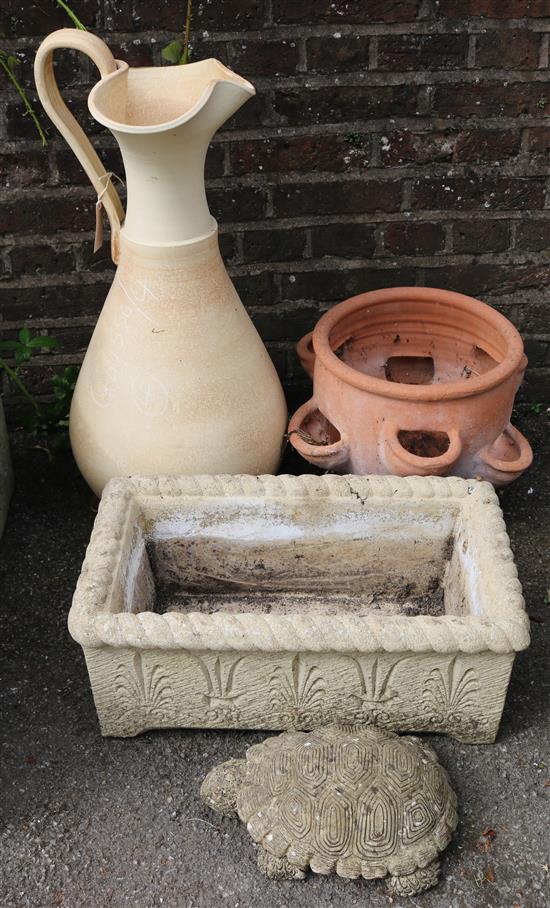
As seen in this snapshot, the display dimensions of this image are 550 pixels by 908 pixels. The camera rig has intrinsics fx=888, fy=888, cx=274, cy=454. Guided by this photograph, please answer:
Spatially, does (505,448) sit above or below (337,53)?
below

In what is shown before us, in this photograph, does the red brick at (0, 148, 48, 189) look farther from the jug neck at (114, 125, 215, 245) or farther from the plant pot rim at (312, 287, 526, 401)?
the plant pot rim at (312, 287, 526, 401)

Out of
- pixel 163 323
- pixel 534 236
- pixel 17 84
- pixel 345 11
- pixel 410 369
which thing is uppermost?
pixel 345 11

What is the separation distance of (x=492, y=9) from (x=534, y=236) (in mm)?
592

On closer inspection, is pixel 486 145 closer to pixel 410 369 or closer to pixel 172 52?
pixel 410 369

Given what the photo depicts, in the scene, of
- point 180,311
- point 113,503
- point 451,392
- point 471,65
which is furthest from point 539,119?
point 113,503

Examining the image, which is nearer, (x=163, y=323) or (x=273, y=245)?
(x=163, y=323)

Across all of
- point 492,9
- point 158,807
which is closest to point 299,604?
point 158,807

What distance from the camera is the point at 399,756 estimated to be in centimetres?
154

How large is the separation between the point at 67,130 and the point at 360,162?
0.80 metres

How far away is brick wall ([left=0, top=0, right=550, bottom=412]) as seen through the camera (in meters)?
2.16

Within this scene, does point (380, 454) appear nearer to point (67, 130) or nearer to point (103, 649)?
point (103, 649)

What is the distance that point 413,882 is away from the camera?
4.87 feet

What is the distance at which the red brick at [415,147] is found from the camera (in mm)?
2297

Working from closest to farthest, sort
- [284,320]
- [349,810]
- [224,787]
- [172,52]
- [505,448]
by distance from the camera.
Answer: [349,810] < [224,787] < [172,52] < [505,448] < [284,320]
